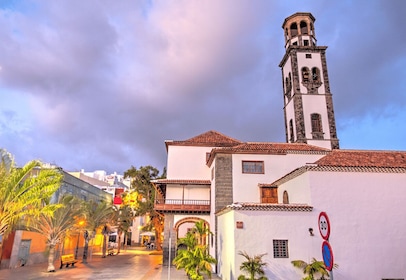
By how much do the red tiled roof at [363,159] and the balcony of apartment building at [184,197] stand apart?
1107 centimetres

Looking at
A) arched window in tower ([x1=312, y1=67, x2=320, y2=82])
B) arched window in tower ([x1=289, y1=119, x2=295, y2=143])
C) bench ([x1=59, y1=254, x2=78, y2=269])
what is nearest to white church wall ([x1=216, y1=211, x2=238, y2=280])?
bench ([x1=59, y1=254, x2=78, y2=269])

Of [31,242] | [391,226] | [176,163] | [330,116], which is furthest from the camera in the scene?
[330,116]

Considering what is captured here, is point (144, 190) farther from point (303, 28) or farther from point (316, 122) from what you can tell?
point (303, 28)

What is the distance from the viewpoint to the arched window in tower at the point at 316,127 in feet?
96.3

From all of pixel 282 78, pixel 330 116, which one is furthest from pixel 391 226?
pixel 282 78

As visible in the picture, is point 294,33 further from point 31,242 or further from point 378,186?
point 31,242

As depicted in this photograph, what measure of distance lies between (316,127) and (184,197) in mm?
15412

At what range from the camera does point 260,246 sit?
14.6 metres

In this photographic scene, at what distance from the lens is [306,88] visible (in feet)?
102

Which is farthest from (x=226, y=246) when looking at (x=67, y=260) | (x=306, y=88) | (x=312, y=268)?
(x=306, y=88)

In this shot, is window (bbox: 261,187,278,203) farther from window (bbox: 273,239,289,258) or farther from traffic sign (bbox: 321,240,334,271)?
traffic sign (bbox: 321,240,334,271)

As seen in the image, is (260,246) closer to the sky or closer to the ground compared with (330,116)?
closer to the ground

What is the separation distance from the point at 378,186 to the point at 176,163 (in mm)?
16524

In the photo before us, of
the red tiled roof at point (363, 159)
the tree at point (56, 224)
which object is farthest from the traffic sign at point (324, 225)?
the tree at point (56, 224)
